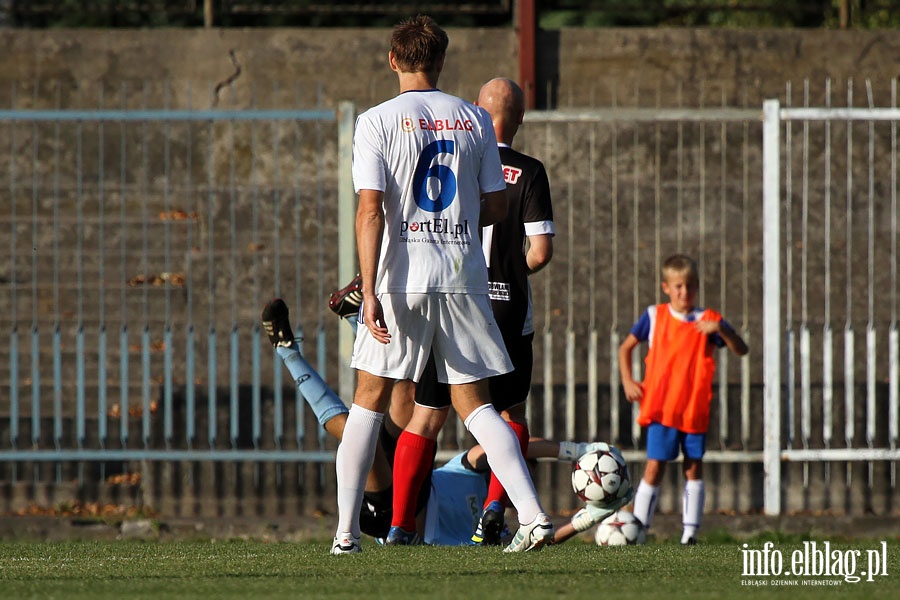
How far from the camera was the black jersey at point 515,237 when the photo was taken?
540cm

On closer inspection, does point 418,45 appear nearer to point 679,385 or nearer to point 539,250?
point 539,250

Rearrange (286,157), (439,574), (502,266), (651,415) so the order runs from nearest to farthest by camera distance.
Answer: (439,574) → (502,266) → (651,415) → (286,157)

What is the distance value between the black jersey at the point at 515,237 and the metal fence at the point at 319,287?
211 cm

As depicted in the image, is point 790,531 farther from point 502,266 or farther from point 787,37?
point 787,37

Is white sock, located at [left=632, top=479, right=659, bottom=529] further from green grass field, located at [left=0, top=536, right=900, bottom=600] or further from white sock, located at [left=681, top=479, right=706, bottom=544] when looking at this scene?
green grass field, located at [left=0, top=536, right=900, bottom=600]

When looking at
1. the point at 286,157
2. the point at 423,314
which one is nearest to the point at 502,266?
the point at 423,314

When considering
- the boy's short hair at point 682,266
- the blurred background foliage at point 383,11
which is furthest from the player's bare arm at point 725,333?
the blurred background foliage at point 383,11

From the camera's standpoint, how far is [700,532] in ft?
24.9

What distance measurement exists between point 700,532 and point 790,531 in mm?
528

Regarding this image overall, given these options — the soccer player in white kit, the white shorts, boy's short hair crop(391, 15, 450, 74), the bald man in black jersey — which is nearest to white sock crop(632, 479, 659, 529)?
the bald man in black jersey

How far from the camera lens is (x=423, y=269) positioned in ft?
14.1

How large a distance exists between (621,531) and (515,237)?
1.71 metres

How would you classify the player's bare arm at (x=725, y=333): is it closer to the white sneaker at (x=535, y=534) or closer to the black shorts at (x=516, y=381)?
the black shorts at (x=516, y=381)

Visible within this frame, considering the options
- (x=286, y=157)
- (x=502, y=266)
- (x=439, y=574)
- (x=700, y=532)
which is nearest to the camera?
(x=439, y=574)
